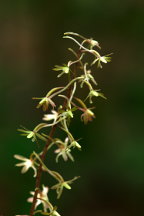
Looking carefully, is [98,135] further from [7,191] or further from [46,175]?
[7,191]

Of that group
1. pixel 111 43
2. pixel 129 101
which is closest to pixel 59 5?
pixel 111 43

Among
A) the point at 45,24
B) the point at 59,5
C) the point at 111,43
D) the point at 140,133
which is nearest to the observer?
the point at 140,133

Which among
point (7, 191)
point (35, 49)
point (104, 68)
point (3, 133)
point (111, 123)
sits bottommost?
point (7, 191)

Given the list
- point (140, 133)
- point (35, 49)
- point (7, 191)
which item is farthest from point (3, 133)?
point (35, 49)

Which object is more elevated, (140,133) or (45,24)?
(45,24)

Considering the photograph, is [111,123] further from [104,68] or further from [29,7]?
[29,7]

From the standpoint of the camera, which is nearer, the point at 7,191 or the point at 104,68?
the point at 7,191

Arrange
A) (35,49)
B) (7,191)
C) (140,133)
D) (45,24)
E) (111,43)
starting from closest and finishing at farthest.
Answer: (7,191), (140,133), (45,24), (111,43), (35,49)
